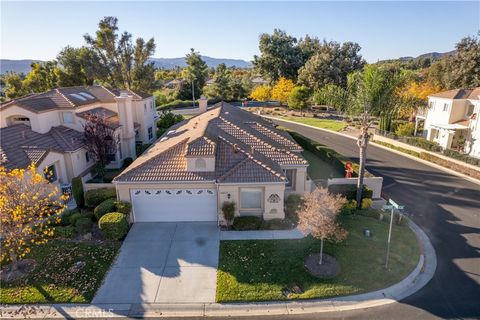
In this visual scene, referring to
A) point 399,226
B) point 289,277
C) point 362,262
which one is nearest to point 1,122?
point 289,277

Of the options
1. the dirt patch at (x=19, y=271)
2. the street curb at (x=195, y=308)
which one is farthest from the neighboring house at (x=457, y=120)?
the dirt patch at (x=19, y=271)

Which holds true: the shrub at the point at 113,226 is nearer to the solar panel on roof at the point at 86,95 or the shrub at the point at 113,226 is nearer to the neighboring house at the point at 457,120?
the solar panel on roof at the point at 86,95

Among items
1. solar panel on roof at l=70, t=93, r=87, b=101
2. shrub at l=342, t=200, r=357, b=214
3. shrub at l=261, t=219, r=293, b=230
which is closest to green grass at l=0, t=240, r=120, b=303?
shrub at l=261, t=219, r=293, b=230

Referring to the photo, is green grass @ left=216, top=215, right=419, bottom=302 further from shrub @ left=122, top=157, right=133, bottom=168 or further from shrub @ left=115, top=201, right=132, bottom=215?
shrub @ left=122, top=157, right=133, bottom=168

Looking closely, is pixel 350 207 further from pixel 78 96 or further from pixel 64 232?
pixel 78 96

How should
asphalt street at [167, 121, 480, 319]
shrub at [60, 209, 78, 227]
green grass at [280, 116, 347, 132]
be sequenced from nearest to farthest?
asphalt street at [167, 121, 480, 319] < shrub at [60, 209, 78, 227] < green grass at [280, 116, 347, 132]

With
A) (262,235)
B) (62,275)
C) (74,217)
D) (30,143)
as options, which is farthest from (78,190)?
(262,235)

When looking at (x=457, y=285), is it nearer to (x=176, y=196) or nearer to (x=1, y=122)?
(x=176, y=196)
